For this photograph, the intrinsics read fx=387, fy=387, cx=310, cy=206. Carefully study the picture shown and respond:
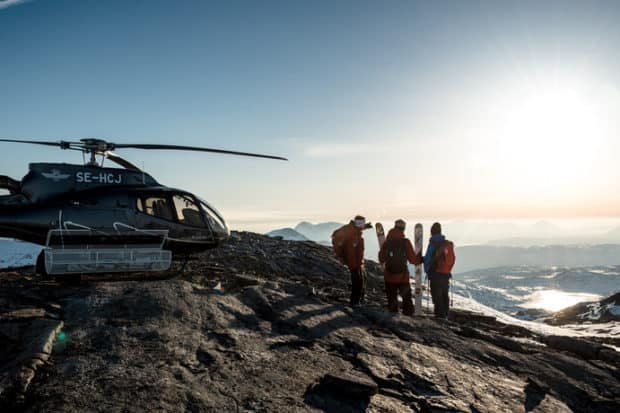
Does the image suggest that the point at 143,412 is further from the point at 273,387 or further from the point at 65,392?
the point at 273,387

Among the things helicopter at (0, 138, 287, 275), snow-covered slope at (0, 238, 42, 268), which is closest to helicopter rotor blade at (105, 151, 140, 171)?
helicopter at (0, 138, 287, 275)

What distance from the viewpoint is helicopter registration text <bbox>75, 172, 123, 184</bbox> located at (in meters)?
10.2

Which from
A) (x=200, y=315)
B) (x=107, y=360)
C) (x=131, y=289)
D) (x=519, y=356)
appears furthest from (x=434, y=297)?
(x=107, y=360)

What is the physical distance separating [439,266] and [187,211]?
24.0 ft

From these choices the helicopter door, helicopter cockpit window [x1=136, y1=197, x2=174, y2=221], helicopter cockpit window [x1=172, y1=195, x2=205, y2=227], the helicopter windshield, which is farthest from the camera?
the helicopter windshield

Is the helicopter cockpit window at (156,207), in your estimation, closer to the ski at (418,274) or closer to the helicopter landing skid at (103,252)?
the helicopter landing skid at (103,252)

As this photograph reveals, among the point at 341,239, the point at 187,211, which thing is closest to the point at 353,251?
the point at 341,239

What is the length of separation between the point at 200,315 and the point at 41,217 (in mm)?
5564

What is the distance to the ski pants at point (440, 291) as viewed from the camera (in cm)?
1100

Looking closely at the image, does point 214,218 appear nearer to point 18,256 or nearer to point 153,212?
point 153,212

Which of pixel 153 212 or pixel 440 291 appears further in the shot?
pixel 440 291

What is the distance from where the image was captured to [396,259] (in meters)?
9.98

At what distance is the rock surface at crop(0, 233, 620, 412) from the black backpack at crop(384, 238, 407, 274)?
56.7 inches

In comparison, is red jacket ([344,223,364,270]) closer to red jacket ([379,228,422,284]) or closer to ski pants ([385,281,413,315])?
red jacket ([379,228,422,284])
